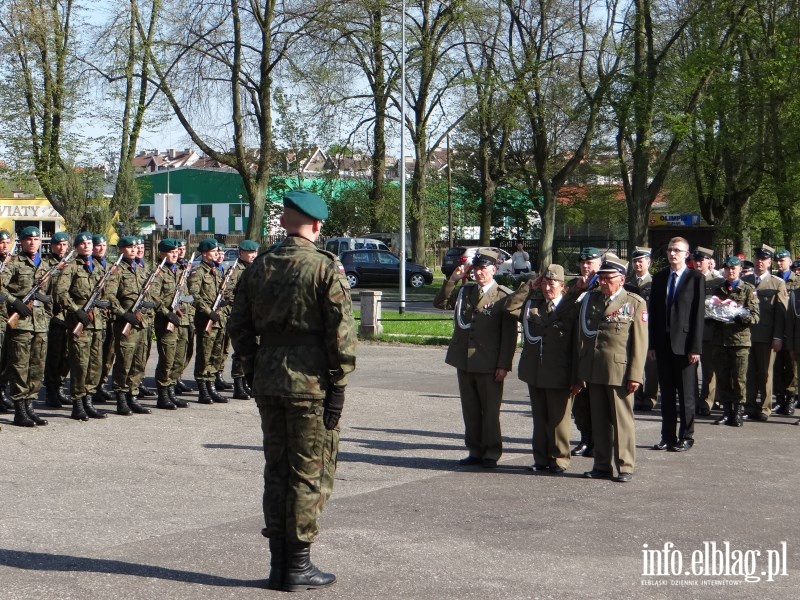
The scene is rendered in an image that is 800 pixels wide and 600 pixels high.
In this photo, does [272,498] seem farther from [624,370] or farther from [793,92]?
[793,92]

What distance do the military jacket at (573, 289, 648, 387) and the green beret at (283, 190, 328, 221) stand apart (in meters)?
3.80

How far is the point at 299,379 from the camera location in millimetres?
5980

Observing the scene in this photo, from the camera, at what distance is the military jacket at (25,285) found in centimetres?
1147

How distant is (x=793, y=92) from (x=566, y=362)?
73.0ft

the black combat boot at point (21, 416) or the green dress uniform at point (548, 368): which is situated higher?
the green dress uniform at point (548, 368)

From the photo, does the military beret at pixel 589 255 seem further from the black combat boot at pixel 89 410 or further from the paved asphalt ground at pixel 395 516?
the black combat boot at pixel 89 410

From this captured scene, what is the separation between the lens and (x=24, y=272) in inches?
459

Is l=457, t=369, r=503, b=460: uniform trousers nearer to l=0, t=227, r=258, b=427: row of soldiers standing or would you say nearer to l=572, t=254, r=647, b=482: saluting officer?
l=572, t=254, r=647, b=482: saluting officer

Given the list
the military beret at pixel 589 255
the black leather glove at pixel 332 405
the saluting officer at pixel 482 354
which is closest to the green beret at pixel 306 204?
the black leather glove at pixel 332 405

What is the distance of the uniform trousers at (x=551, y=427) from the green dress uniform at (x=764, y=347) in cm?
448

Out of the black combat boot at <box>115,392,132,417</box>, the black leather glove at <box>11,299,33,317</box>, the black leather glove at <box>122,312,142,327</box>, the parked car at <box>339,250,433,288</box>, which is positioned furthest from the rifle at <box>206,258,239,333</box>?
the parked car at <box>339,250,433,288</box>

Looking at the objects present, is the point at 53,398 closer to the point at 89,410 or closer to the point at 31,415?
the point at 89,410

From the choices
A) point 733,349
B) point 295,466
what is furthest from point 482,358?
point 733,349

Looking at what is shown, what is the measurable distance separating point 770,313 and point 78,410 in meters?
8.25
